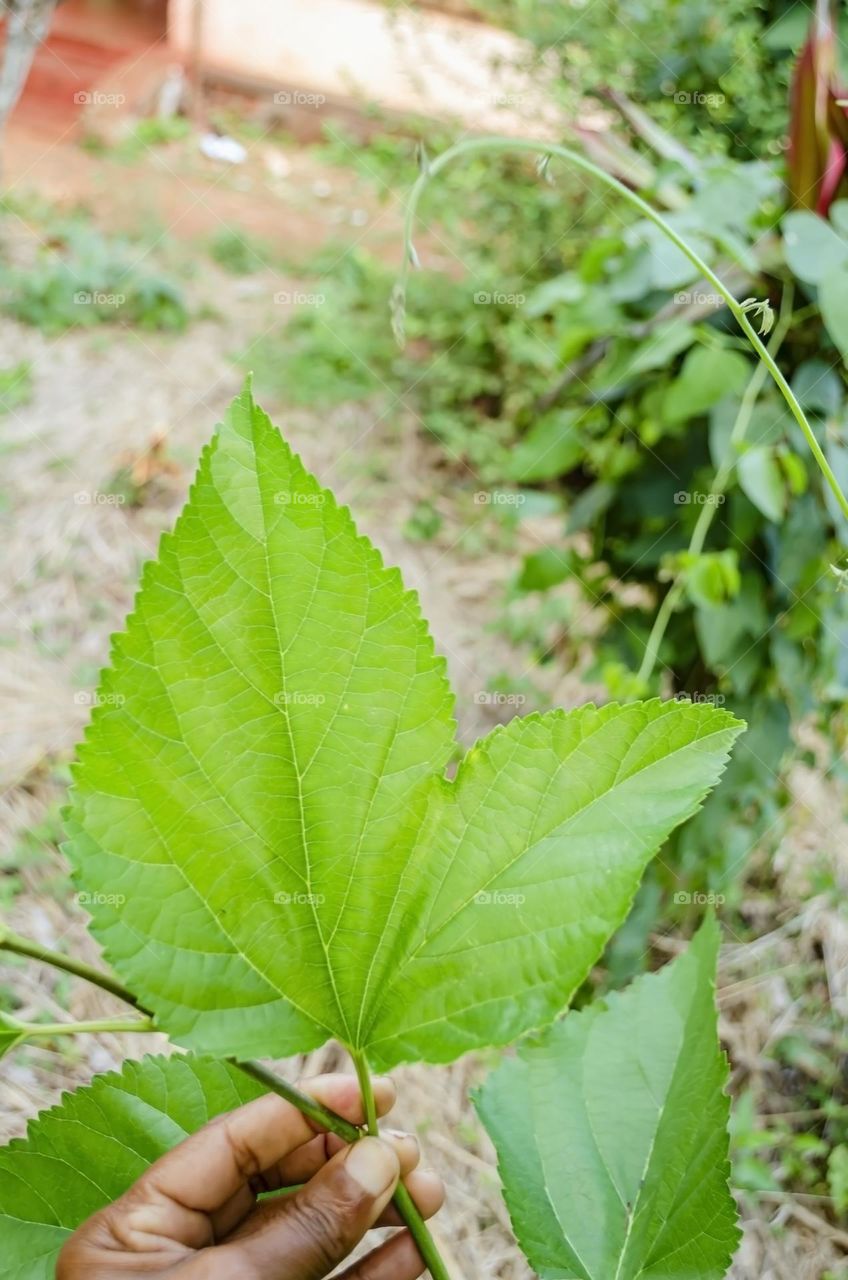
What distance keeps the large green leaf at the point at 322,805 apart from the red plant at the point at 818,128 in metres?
0.95

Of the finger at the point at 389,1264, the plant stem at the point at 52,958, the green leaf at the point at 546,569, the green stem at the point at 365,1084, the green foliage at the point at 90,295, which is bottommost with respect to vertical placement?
the green foliage at the point at 90,295

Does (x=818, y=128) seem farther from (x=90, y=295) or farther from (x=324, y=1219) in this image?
(x=90, y=295)

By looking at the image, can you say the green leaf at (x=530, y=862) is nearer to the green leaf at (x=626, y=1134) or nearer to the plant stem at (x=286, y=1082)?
the plant stem at (x=286, y=1082)

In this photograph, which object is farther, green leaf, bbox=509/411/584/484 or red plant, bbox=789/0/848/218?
green leaf, bbox=509/411/584/484

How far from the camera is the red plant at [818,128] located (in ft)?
3.48

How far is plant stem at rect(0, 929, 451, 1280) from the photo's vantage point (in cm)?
33

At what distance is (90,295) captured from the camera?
2.66 metres

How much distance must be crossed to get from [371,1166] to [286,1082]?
0.22ft

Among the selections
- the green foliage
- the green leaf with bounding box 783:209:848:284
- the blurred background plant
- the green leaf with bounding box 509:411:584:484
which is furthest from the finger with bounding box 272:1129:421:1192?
the green foliage

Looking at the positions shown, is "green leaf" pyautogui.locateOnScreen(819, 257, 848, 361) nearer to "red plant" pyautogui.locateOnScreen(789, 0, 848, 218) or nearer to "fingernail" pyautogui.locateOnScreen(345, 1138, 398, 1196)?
"red plant" pyautogui.locateOnScreen(789, 0, 848, 218)

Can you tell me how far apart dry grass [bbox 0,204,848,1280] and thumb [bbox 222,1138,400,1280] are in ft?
2.52

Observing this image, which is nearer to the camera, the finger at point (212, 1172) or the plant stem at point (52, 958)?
the plant stem at point (52, 958)

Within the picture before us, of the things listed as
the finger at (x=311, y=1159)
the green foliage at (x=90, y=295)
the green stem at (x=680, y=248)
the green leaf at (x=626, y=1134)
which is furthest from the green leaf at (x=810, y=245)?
the green foliage at (x=90, y=295)

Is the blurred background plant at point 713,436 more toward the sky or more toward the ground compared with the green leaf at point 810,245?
more toward the ground
